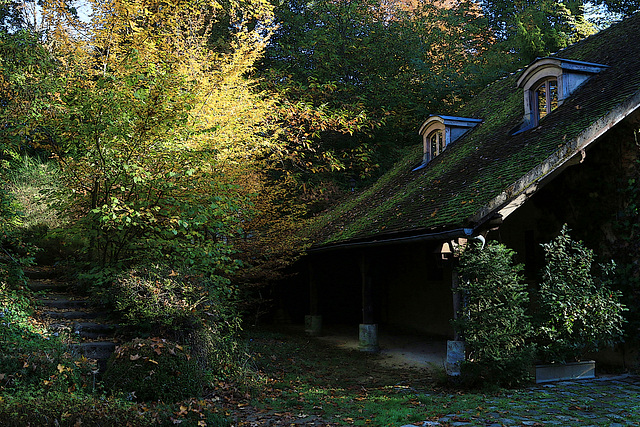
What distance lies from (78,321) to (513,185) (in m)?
7.08

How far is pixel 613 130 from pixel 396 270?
8.16 meters

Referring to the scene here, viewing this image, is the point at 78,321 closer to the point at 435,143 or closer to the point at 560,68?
the point at 560,68

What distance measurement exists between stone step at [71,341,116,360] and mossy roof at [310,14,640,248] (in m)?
5.17

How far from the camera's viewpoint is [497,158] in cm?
1028

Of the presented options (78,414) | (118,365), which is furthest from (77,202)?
(78,414)

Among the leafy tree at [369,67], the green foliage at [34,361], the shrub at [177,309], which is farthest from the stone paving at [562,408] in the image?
the leafy tree at [369,67]

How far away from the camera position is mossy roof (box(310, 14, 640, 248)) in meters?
8.37

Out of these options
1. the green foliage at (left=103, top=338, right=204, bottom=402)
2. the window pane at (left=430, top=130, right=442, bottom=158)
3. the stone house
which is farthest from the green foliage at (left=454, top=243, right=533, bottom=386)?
the window pane at (left=430, top=130, right=442, bottom=158)

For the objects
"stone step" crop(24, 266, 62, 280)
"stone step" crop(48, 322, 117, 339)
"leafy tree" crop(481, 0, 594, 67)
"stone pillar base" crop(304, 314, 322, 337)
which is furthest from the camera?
"leafy tree" crop(481, 0, 594, 67)

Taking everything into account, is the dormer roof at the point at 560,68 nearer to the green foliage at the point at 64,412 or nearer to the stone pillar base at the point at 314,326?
the stone pillar base at the point at 314,326

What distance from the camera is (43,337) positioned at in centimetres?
748

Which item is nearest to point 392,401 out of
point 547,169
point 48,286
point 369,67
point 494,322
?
point 494,322

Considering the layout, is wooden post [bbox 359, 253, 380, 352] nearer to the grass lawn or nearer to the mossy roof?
the mossy roof

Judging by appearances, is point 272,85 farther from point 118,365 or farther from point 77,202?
point 118,365
